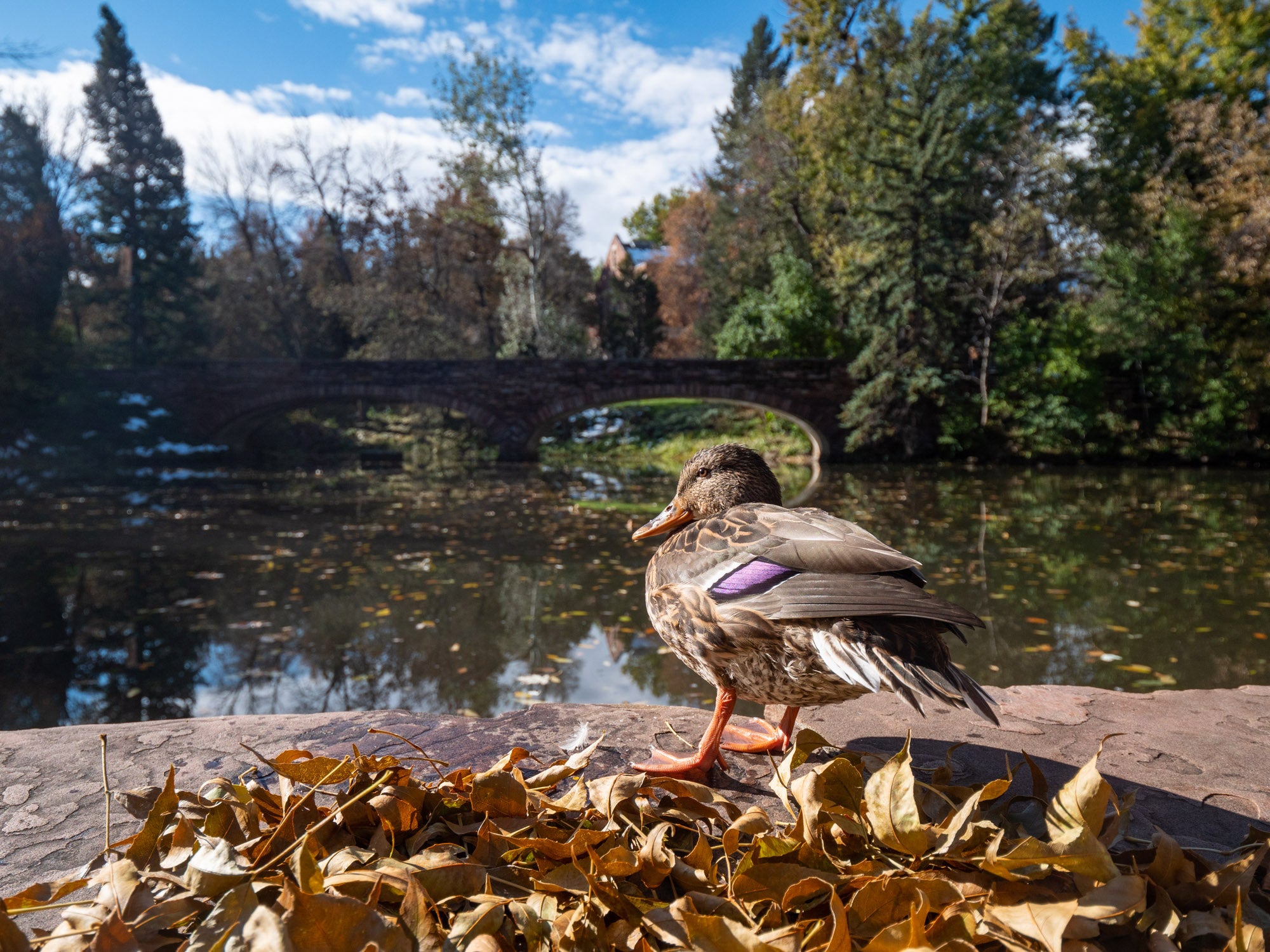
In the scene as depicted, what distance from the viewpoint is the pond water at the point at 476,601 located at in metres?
4.37

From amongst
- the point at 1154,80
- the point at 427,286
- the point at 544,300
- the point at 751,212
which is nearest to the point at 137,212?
the point at 427,286

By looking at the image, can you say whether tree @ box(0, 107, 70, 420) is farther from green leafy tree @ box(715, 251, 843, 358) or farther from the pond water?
green leafy tree @ box(715, 251, 843, 358)

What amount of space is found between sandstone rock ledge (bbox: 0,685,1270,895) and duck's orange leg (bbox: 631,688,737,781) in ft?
0.21

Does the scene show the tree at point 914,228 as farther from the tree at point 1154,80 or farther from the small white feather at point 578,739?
the small white feather at point 578,739

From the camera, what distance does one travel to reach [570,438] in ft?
98.3

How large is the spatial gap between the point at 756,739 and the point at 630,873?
3.21 feet

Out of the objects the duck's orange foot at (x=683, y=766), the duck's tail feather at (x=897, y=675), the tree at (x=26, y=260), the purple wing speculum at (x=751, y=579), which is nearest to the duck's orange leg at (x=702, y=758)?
the duck's orange foot at (x=683, y=766)

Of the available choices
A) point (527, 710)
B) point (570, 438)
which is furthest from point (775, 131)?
point (527, 710)

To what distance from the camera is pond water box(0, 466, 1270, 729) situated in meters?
4.37

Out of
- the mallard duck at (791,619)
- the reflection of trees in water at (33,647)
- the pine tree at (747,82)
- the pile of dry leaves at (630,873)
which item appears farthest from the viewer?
the pine tree at (747,82)

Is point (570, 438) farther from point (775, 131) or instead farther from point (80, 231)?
point (80, 231)

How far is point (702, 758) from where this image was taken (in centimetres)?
183

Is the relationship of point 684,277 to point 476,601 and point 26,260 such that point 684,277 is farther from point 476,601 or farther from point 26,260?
point 476,601

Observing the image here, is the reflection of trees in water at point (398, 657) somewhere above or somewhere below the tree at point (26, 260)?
below
